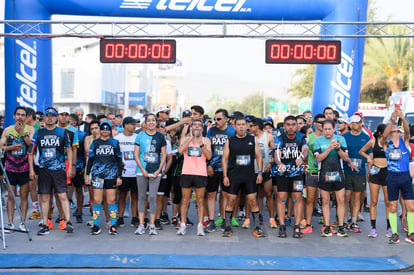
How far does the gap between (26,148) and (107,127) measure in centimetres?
139

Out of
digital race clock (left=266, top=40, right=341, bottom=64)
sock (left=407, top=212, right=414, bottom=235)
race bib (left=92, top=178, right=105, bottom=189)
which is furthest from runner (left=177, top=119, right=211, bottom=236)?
digital race clock (left=266, top=40, right=341, bottom=64)

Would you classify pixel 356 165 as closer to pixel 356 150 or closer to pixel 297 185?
pixel 356 150

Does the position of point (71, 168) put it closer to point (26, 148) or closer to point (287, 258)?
point (26, 148)

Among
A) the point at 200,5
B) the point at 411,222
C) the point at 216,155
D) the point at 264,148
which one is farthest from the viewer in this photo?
the point at 200,5

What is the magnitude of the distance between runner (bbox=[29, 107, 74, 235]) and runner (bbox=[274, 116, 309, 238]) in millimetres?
3407

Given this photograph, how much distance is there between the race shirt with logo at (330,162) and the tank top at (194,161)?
1864 mm

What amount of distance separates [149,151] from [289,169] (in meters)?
2.30

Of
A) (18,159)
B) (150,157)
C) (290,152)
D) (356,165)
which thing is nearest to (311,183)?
(290,152)

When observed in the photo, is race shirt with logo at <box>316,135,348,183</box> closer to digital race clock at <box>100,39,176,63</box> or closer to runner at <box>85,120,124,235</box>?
runner at <box>85,120,124,235</box>

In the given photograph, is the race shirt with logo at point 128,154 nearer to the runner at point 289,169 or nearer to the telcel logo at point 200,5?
the runner at point 289,169

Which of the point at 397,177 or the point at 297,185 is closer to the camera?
the point at 397,177

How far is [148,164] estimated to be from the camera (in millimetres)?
9391

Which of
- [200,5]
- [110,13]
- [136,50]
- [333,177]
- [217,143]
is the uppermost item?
[200,5]

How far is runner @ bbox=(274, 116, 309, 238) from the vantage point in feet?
30.9
